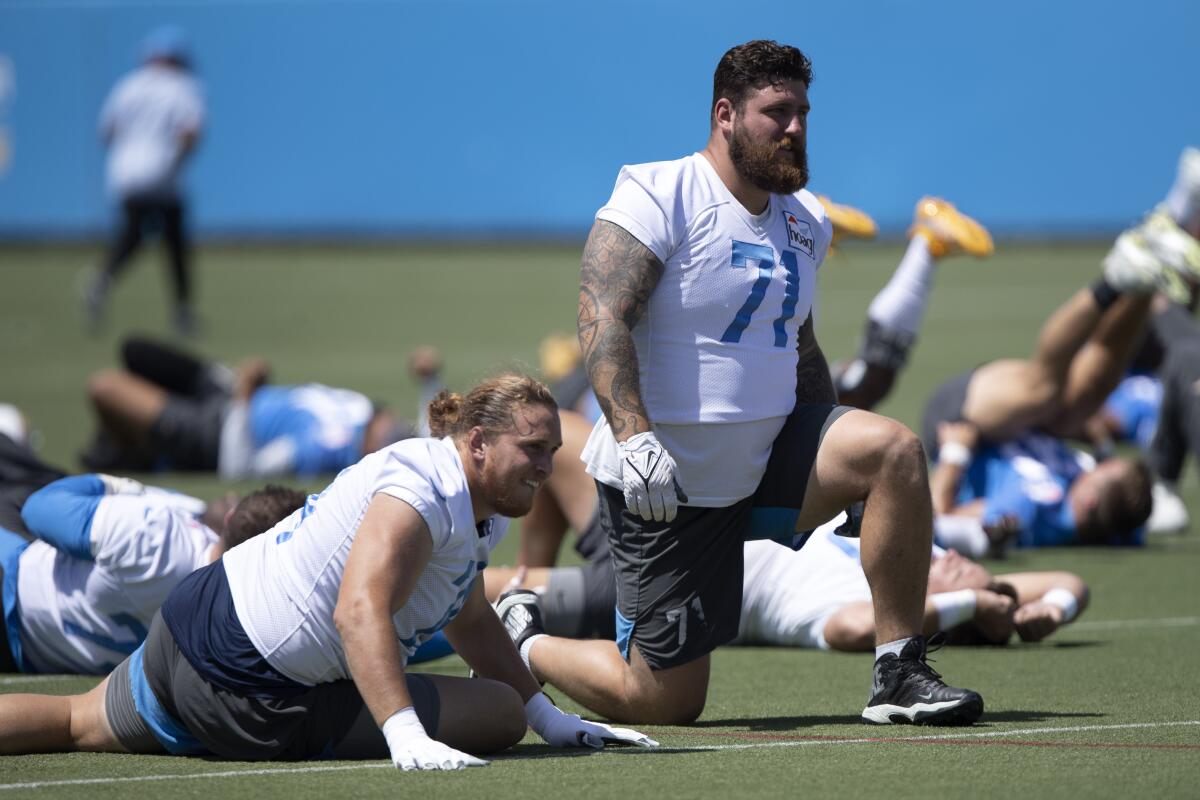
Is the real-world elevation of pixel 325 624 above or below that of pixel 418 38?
below

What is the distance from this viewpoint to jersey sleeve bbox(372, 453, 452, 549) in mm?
4508

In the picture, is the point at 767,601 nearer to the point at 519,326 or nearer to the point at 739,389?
Answer: the point at 739,389

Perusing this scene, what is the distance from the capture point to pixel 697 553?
5539mm

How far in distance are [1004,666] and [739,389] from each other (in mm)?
1699

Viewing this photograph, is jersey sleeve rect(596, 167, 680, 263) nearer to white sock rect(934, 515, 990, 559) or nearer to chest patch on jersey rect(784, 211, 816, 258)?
chest patch on jersey rect(784, 211, 816, 258)

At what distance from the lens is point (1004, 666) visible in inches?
255

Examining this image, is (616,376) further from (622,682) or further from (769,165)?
(622,682)

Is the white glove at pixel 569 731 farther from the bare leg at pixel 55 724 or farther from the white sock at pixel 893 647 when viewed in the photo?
the bare leg at pixel 55 724

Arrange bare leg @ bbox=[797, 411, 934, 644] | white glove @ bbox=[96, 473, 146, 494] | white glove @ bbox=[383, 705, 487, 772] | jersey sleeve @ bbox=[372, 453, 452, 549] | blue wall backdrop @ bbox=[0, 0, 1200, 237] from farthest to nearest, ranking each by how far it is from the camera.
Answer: blue wall backdrop @ bbox=[0, 0, 1200, 237]
white glove @ bbox=[96, 473, 146, 494]
bare leg @ bbox=[797, 411, 934, 644]
jersey sleeve @ bbox=[372, 453, 452, 549]
white glove @ bbox=[383, 705, 487, 772]

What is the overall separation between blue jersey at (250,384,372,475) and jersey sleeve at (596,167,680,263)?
20.5 feet

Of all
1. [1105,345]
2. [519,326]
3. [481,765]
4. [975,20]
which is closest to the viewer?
[481,765]

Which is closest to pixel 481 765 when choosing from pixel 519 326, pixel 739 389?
pixel 739 389

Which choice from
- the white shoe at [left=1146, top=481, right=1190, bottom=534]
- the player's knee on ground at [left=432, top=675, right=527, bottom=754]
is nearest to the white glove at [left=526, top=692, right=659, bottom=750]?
the player's knee on ground at [left=432, top=675, right=527, bottom=754]

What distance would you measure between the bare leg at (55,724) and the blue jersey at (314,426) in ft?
21.1
